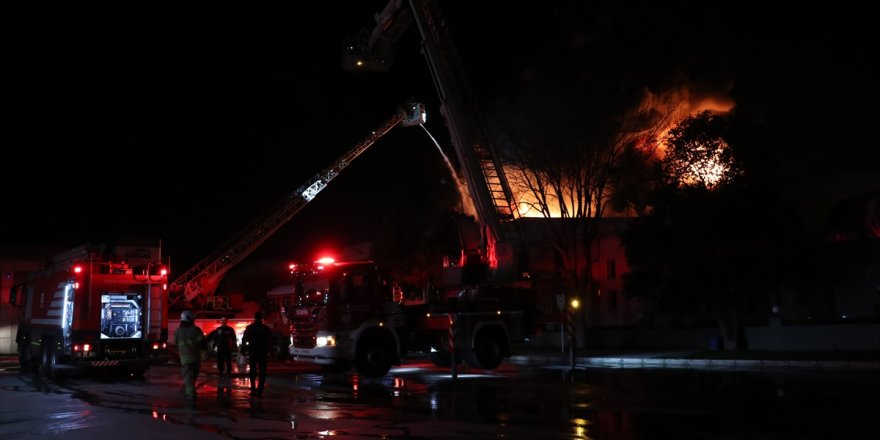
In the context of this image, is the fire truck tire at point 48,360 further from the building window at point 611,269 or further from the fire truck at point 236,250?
the building window at point 611,269

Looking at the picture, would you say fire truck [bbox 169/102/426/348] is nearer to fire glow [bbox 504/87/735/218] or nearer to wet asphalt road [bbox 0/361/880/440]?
fire glow [bbox 504/87/735/218]

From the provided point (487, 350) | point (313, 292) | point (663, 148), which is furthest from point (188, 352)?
point (663, 148)

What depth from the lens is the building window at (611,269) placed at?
35.5 m

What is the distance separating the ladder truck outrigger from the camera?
1792 cm

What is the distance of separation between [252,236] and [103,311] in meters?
14.0

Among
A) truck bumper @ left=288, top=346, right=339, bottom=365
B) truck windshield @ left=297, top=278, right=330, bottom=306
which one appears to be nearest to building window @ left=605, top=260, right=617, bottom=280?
truck windshield @ left=297, top=278, right=330, bottom=306

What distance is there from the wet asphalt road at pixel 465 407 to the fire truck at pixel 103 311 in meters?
0.76

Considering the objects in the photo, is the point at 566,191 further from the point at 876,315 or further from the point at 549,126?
the point at 876,315

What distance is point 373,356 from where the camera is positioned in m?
17.9

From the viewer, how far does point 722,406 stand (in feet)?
39.1

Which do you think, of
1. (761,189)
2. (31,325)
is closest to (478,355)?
(761,189)

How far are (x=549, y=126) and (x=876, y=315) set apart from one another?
41.7 ft

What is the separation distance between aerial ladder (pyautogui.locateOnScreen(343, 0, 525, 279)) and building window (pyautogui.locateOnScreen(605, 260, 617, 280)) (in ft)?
48.5

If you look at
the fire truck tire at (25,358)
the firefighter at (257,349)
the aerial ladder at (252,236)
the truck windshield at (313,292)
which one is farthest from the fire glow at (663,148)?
the fire truck tire at (25,358)
